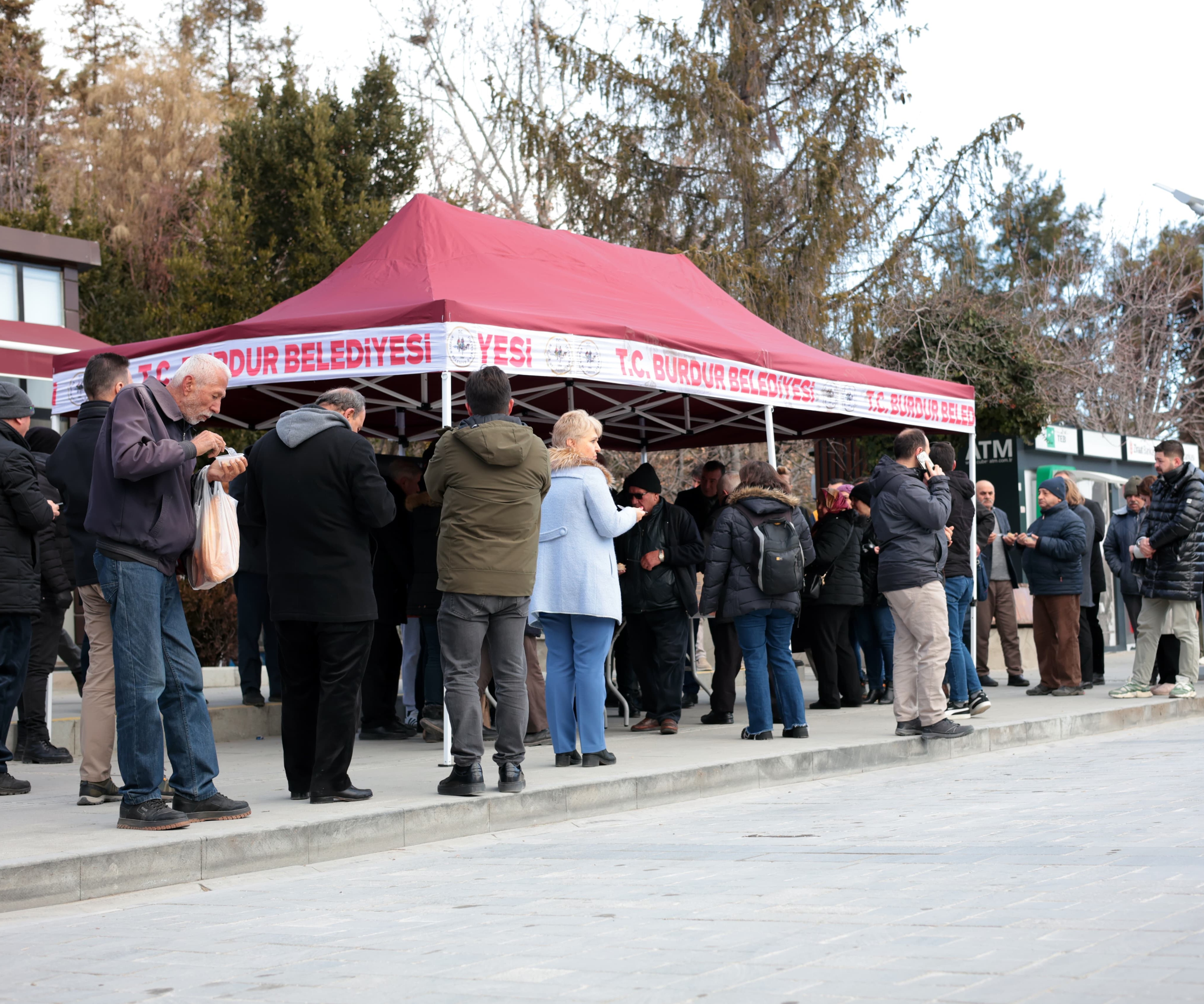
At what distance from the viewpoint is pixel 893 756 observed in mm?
9297

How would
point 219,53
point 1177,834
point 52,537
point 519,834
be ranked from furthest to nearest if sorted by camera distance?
1. point 219,53
2. point 52,537
3. point 519,834
4. point 1177,834

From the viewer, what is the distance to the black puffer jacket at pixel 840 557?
10.8 meters

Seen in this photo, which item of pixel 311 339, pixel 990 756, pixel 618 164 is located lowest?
pixel 990 756

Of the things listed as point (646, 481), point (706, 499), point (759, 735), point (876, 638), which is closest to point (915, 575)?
point (759, 735)

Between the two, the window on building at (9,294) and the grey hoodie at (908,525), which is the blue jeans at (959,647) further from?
the window on building at (9,294)

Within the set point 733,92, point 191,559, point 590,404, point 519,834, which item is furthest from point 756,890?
point 733,92

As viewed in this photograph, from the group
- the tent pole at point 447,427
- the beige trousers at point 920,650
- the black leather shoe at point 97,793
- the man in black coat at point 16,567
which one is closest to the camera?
the black leather shoe at point 97,793

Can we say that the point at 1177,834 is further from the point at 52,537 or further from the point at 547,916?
the point at 52,537

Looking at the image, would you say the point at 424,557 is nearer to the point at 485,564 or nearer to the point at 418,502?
the point at 418,502

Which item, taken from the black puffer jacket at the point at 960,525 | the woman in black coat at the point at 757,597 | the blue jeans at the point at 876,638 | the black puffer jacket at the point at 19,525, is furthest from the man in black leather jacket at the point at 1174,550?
Answer: the black puffer jacket at the point at 19,525

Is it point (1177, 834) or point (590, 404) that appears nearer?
point (1177, 834)

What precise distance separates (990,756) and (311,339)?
5335 mm

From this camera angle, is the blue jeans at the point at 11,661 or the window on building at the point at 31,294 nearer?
the blue jeans at the point at 11,661

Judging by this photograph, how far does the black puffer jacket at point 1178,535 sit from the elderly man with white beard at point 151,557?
8.55 meters
